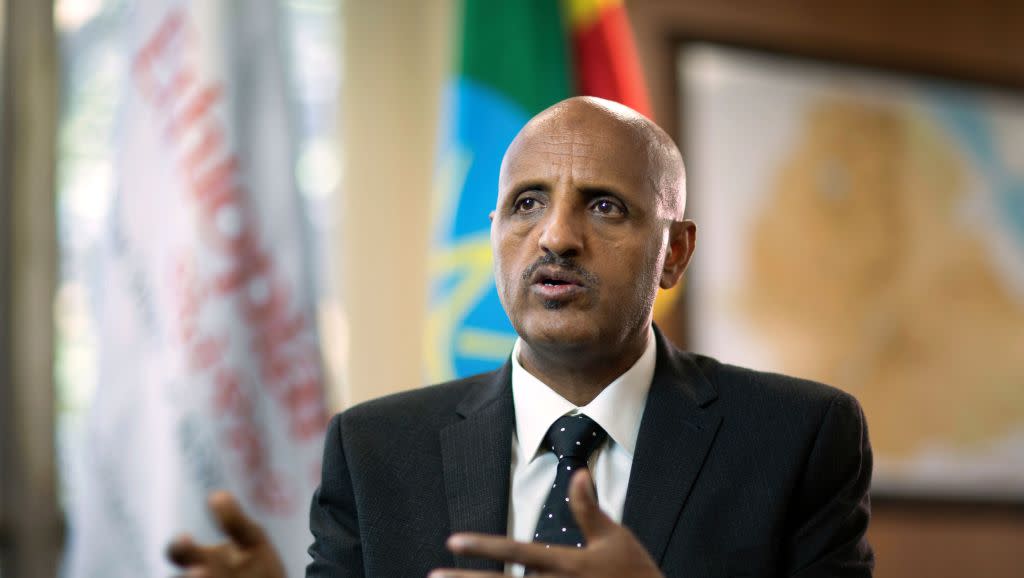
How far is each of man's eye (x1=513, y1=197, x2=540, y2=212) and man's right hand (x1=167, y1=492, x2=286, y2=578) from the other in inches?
25.7

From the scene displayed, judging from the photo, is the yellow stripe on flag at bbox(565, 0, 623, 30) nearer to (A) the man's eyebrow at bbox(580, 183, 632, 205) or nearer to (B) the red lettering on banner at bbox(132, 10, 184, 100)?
(B) the red lettering on banner at bbox(132, 10, 184, 100)

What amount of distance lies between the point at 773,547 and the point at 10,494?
7.71 ft

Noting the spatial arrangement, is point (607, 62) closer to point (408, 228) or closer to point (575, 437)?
point (408, 228)

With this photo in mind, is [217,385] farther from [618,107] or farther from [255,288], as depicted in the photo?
[618,107]

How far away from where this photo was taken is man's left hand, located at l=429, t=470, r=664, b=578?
1331mm

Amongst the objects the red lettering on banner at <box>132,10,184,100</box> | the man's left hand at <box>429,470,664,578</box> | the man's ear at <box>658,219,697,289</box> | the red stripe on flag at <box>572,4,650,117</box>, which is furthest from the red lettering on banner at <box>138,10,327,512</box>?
the man's left hand at <box>429,470,664,578</box>

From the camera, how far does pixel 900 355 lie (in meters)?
4.67

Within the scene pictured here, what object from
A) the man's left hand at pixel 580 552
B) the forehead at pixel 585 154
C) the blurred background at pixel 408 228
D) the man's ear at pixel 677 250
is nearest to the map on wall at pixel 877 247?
the blurred background at pixel 408 228

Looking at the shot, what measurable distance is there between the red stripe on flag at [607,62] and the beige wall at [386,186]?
524mm

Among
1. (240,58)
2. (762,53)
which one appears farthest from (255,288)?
(762,53)

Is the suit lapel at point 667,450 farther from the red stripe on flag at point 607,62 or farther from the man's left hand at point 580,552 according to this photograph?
the red stripe on flag at point 607,62


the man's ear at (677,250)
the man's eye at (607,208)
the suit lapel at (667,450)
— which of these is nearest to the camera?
the suit lapel at (667,450)

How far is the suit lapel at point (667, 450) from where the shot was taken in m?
1.67

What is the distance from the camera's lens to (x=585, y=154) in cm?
177
